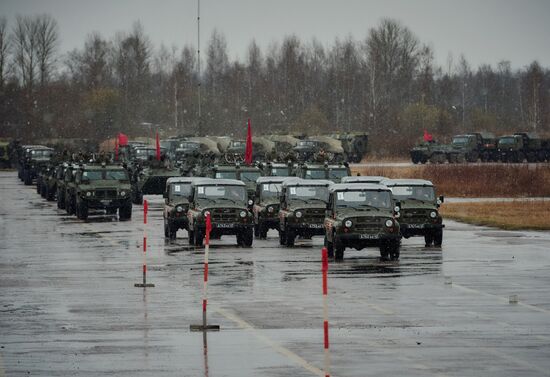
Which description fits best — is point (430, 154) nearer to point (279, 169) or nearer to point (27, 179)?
point (27, 179)

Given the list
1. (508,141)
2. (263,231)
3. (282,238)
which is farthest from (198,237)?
(508,141)

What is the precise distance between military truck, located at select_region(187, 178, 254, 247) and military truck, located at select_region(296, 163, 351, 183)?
8716 mm

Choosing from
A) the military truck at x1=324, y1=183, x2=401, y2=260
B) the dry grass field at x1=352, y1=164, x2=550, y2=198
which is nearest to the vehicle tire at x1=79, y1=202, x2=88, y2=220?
the military truck at x1=324, y1=183, x2=401, y2=260

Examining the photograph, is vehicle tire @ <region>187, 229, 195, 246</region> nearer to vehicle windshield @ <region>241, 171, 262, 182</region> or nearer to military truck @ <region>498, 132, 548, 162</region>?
vehicle windshield @ <region>241, 171, 262, 182</region>

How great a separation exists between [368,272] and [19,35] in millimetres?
150108

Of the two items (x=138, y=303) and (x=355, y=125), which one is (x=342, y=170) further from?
(x=355, y=125)

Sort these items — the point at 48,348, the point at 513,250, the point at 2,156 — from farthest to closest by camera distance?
the point at 2,156
the point at 513,250
the point at 48,348

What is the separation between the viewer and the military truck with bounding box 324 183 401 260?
110 ft

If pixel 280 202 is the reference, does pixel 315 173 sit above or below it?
above

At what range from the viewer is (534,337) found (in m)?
19.8

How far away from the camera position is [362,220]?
33.6 meters

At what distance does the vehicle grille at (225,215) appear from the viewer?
3856cm

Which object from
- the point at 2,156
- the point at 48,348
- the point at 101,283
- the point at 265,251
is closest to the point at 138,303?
the point at 101,283

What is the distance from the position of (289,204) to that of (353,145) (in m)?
78.4
